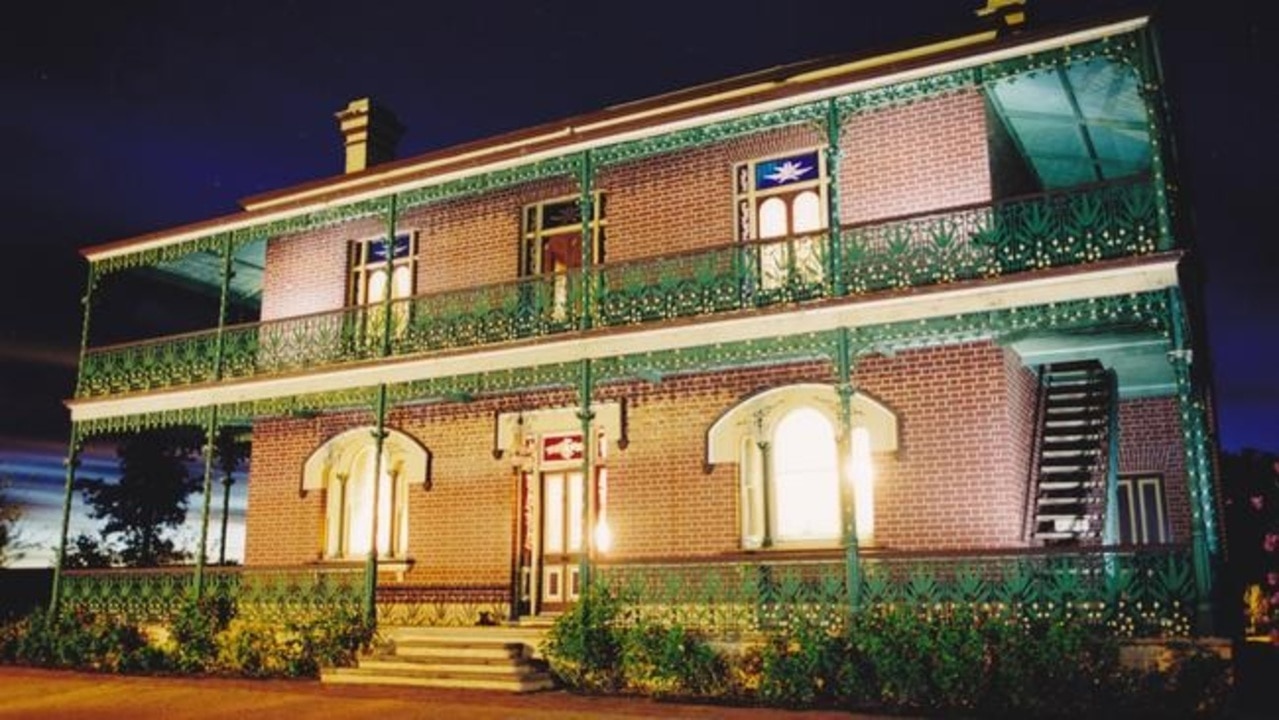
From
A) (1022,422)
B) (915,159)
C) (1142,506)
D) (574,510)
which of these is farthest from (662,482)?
(1142,506)

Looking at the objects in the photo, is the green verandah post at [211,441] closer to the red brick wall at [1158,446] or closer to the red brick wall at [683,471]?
the red brick wall at [683,471]

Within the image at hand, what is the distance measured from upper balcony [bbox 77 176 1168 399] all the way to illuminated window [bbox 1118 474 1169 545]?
4.31m

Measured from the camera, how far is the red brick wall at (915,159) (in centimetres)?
1205

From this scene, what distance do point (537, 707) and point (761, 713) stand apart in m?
2.14

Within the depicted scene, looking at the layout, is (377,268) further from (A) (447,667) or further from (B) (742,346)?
(B) (742,346)

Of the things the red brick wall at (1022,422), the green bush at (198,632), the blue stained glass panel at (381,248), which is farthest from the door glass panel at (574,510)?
the red brick wall at (1022,422)

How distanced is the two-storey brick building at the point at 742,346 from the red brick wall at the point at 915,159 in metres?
0.03

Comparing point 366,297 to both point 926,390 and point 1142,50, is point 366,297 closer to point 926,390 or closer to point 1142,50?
point 926,390

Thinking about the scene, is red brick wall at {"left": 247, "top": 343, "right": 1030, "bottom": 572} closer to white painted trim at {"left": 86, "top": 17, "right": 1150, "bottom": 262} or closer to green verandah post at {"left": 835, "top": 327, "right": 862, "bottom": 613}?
green verandah post at {"left": 835, "top": 327, "right": 862, "bottom": 613}

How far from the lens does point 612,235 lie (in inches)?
562

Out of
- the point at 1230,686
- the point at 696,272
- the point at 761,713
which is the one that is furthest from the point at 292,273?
the point at 1230,686

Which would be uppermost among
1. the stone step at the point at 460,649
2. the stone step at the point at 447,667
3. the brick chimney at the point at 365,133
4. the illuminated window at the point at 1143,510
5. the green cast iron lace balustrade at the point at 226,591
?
the brick chimney at the point at 365,133

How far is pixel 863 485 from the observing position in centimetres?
1205

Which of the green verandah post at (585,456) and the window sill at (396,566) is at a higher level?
the green verandah post at (585,456)
